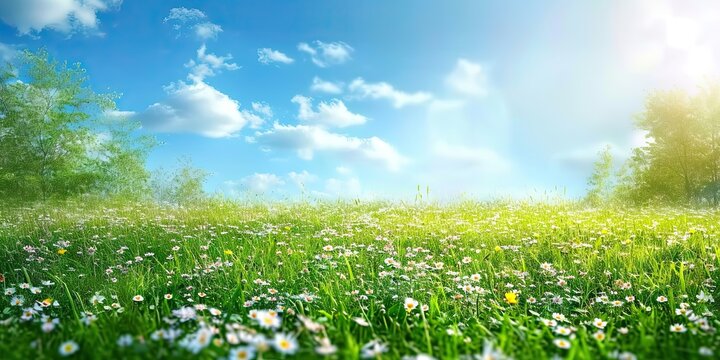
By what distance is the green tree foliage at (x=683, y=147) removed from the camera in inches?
1072

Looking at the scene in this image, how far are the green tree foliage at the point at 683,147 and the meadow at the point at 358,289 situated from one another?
19798 millimetres

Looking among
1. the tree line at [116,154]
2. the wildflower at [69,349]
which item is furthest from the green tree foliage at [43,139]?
the wildflower at [69,349]

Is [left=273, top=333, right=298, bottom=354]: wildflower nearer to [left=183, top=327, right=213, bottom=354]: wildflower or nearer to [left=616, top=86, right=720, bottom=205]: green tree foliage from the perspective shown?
[left=183, top=327, right=213, bottom=354]: wildflower

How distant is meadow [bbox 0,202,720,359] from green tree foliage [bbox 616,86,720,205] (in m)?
19.8

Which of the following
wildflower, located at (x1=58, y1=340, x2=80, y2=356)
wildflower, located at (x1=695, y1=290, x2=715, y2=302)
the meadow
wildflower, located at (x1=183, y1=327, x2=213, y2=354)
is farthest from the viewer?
wildflower, located at (x1=695, y1=290, x2=715, y2=302)

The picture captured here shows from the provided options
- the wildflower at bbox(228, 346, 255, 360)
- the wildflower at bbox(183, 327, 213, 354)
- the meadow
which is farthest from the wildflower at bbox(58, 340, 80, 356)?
the wildflower at bbox(228, 346, 255, 360)

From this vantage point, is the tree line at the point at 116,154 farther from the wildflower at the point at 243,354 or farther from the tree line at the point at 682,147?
the wildflower at the point at 243,354

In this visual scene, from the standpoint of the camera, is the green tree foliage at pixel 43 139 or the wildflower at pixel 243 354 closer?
the wildflower at pixel 243 354

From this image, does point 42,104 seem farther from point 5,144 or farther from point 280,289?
point 280,289

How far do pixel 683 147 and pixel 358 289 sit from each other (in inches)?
1101

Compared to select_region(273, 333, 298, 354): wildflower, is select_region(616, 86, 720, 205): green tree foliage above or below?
above

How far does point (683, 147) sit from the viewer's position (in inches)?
1082

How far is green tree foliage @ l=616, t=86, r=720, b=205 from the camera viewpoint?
27.2 meters

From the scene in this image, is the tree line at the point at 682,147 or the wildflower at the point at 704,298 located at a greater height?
the tree line at the point at 682,147
